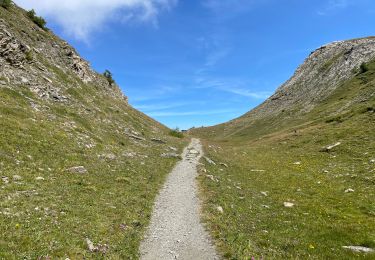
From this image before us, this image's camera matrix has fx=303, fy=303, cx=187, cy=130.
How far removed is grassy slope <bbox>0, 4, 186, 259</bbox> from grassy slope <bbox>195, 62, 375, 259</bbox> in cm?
561

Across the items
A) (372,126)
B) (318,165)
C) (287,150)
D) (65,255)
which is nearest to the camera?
(65,255)

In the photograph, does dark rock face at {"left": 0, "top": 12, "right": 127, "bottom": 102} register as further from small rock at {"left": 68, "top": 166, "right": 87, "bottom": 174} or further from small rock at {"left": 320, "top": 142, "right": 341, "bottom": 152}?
small rock at {"left": 320, "top": 142, "right": 341, "bottom": 152}

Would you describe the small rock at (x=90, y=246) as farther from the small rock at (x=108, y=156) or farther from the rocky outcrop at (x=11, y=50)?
the rocky outcrop at (x=11, y=50)

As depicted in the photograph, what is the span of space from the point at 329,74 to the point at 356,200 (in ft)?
347

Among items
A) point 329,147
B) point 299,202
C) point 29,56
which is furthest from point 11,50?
point 329,147

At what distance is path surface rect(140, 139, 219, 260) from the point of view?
49.9 ft

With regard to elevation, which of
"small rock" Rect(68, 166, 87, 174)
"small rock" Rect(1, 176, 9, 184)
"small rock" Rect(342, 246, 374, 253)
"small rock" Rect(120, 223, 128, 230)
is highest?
Answer: "small rock" Rect(68, 166, 87, 174)

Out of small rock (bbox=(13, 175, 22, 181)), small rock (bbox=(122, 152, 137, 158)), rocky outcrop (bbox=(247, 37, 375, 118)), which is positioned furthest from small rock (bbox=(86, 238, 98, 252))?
rocky outcrop (bbox=(247, 37, 375, 118))

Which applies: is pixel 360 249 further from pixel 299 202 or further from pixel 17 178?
pixel 17 178

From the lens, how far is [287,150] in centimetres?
5591

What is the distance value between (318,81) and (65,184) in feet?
393

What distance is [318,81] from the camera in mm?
122062

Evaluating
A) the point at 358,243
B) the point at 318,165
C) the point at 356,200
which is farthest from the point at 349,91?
the point at 358,243

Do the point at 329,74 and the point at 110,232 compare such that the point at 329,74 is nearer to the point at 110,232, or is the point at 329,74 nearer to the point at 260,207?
the point at 260,207
